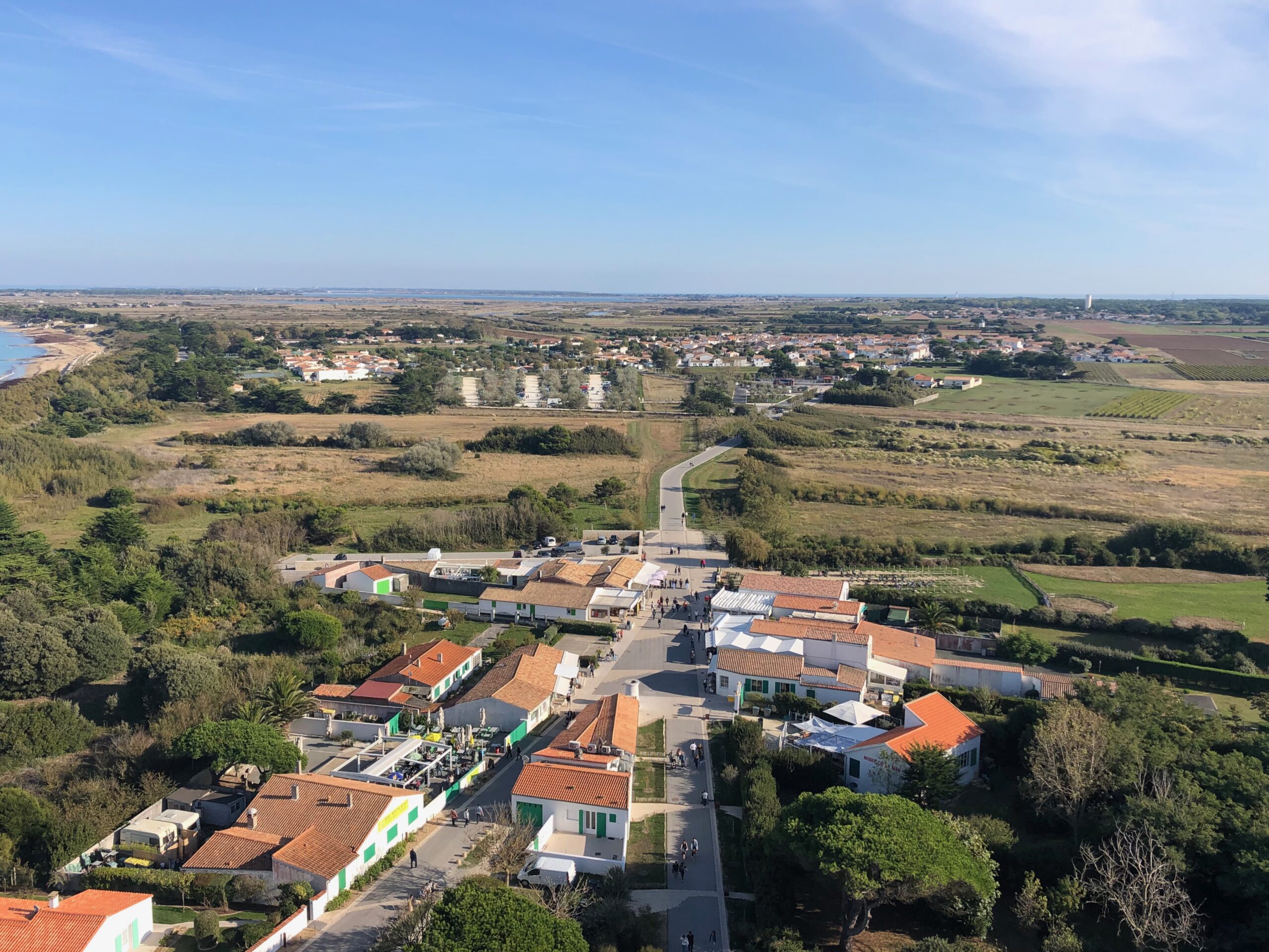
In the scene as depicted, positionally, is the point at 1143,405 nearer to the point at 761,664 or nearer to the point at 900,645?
the point at 900,645

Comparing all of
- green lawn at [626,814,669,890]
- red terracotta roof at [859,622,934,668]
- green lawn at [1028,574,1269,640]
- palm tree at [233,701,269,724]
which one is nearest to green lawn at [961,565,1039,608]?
green lawn at [1028,574,1269,640]

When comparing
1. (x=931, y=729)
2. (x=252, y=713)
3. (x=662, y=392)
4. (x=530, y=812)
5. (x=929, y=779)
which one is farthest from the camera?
(x=662, y=392)

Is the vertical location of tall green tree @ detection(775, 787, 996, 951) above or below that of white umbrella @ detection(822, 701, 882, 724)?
above

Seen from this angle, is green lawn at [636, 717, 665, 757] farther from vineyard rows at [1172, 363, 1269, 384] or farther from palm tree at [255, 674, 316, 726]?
vineyard rows at [1172, 363, 1269, 384]

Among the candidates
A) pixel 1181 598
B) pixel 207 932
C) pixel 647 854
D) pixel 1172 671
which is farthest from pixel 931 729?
pixel 1181 598

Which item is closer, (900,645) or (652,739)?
(652,739)

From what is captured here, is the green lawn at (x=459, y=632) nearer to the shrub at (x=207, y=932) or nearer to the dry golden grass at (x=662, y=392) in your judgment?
the shrub at (x=207, y=932)

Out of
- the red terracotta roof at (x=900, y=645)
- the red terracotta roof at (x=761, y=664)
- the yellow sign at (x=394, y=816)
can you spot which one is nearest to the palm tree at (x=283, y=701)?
the yellow sign at (x=394, y=816)
